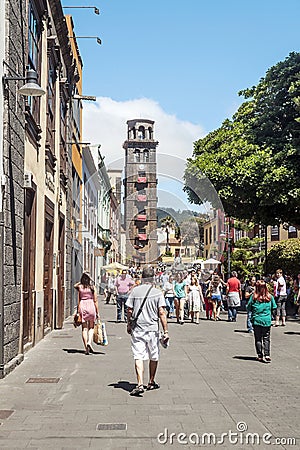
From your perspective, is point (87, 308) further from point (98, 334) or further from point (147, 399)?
point (147, 399)

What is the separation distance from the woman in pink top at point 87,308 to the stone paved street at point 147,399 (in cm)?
38

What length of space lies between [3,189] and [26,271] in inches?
136

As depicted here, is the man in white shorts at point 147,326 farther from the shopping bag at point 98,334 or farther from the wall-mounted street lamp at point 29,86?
the shopping bag at point 98,334

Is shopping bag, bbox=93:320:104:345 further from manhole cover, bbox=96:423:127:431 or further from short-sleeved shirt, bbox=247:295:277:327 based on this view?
manhole cover, bbox=96:423:127:431

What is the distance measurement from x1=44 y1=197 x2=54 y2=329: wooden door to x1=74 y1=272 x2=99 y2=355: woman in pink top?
329 centimetres

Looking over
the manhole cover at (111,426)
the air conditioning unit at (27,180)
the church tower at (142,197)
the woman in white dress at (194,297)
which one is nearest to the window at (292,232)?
the woman in white dress at (194,297)

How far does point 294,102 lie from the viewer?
25.8 meters

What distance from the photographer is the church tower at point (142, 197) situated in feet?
51.4

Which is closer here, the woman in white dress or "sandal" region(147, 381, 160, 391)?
"sandal" region(147, 381, 160, 391)

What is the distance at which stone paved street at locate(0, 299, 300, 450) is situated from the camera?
689cm

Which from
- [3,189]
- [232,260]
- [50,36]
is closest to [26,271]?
[3,189]

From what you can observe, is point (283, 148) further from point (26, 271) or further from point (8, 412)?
point (8, 412)

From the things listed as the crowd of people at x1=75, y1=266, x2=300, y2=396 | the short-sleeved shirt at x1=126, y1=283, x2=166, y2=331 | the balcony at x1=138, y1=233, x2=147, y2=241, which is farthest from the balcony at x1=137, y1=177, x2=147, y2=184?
the short-sleeved shirt at x1=126, y1=283, x2=166, y2=331

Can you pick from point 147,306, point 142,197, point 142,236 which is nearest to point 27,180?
point 147,306
